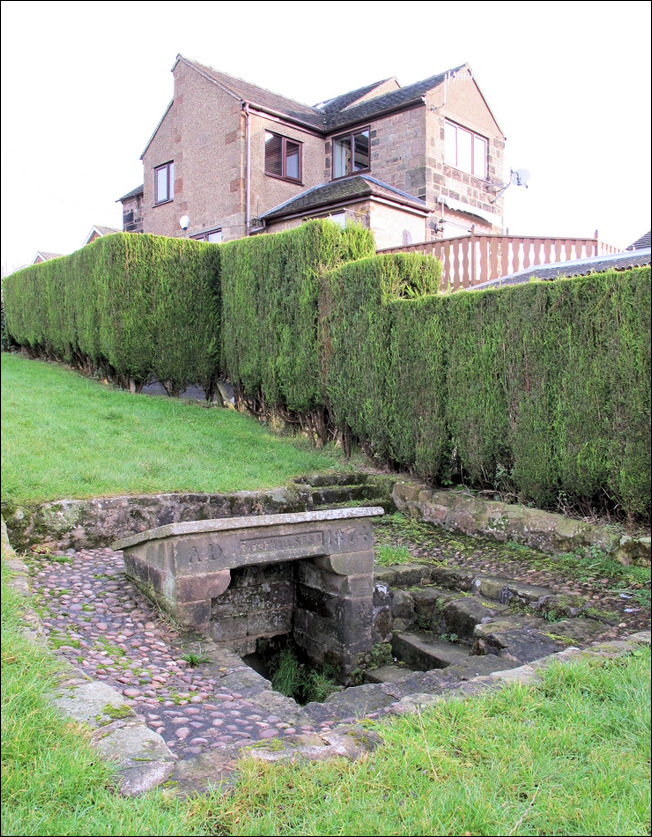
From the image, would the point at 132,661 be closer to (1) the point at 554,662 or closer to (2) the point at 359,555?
(2) the point at 359,555

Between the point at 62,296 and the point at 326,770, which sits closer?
the point at 326,770

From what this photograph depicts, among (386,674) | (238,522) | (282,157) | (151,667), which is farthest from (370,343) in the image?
(282,157)

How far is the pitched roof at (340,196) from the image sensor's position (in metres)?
16.1

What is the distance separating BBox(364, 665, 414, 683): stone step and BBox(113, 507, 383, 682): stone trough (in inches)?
5.9

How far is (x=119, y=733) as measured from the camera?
2916 mm

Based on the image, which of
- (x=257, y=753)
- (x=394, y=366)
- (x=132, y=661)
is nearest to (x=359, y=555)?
(x=132, y=661)

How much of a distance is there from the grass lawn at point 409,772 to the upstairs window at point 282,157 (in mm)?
17559

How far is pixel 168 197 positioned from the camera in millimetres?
21188

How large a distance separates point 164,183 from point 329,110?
6.04m

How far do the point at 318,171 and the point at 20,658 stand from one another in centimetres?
1933

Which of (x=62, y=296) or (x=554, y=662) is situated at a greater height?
(x=62, y=296)

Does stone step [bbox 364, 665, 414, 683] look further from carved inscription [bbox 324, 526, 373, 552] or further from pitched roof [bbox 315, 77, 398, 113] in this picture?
pitched roof [bbox 315, 77, 398, 113]

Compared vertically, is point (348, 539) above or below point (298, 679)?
above

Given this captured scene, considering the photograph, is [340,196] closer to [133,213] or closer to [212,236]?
[212,236]
